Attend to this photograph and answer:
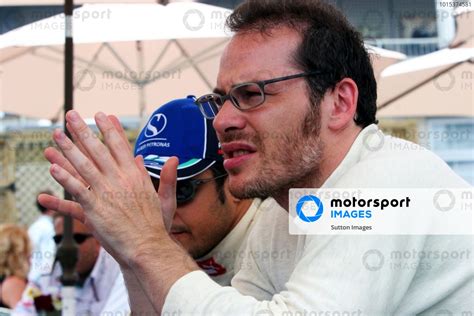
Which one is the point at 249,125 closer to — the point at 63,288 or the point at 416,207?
the point at 416,207

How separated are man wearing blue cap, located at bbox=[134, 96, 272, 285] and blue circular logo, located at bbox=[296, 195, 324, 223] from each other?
1.89ft

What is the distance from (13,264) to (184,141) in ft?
10.9

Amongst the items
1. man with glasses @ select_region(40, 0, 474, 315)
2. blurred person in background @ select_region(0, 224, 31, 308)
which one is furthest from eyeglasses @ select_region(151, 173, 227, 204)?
blurred person in background @ select_region(0, 224, 31, 308)

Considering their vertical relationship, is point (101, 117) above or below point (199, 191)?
above

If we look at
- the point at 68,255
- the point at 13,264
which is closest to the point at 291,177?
the point at 68,255

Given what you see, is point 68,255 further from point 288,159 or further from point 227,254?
point 288,159

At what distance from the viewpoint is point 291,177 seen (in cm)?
149

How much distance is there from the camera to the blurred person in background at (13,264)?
4.86 meters

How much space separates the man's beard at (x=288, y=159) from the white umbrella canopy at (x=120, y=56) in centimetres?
292

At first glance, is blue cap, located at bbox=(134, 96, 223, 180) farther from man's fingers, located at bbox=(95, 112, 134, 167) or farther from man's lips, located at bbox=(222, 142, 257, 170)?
man's fingers, located at bbox=(95, 112, 134, 167)

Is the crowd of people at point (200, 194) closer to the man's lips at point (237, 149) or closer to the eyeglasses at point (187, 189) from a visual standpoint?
the eyeglasses at point (187, 189)

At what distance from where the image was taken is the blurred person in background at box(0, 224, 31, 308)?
486cm

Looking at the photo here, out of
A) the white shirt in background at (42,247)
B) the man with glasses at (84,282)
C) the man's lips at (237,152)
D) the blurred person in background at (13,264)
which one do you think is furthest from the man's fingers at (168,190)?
the blurred person in background at (13,264)

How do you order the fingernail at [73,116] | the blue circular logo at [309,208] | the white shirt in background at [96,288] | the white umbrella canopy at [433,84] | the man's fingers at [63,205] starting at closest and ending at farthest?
the fingernail at [73,116]
the blue circular logo at [309,208]
the man's fingers at [63,205]
the white shirt in background at [96,288]
the white umbrella canopy at [433,84]
